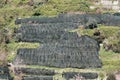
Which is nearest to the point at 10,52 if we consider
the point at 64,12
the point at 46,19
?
the point at 46,19

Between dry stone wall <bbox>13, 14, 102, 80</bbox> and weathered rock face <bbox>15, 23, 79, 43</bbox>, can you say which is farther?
weathered rock face <bbox>15, 23, 79, 43</bbox>

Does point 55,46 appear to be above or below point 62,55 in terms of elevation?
above

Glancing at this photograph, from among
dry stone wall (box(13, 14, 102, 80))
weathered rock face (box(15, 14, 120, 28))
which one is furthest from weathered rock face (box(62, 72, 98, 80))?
weathered rock face (box(15, 14, 120, 28))

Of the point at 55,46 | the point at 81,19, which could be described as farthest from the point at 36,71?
the point at 81,19

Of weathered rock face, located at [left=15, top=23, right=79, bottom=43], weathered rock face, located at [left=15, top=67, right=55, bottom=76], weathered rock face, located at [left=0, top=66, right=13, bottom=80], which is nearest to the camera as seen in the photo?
weathered rock face, located at [left=0, top=66, right=13, bottom=80]

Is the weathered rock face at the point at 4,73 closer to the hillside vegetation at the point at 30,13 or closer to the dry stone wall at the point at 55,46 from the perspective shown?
the dry stone wall at the point at 55,46

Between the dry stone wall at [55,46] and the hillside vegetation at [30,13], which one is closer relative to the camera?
the dry stone wall at [55,46]

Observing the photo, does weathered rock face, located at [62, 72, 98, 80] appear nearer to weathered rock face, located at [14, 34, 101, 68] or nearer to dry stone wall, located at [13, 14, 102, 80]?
dry stone wall, located at [13, 14, 102, 80]

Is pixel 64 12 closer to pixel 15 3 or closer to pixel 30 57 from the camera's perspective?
pixel 15 3

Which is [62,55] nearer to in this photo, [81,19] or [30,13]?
[81,19]

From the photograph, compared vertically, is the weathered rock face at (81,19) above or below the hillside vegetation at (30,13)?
above

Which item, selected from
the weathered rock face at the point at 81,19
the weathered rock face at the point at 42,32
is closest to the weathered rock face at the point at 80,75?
the weathered rock face at the point at 42,32
